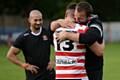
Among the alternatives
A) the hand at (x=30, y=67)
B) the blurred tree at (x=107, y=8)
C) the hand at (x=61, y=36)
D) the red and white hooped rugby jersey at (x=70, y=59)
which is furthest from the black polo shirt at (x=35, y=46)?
the blurred tree at (x=107, y=8)

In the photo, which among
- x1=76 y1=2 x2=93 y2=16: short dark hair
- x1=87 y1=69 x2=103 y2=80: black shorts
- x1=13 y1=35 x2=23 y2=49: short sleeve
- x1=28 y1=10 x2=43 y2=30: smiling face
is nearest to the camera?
x1=76 y1=2 x2=93 y2=16: short dark hair

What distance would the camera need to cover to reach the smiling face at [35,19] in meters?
8.44

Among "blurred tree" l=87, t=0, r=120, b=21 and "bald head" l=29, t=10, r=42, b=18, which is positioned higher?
"bald head" l=29, t=10, r=42, b=18

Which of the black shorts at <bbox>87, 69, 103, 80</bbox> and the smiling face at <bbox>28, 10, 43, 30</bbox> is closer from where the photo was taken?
the black shorts at <bbox>87, 69, 103, 80</bbox>

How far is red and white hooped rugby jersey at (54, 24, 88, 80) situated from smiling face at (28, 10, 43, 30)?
4.85 feet

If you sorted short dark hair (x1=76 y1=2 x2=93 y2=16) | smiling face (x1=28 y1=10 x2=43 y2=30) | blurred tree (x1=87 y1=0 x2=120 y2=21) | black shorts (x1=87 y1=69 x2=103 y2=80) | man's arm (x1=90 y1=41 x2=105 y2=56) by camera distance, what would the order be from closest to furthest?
1. short dark hair (x1=76 y1=2 x2=93 y2=16)
2. man's arm (x1=90 y1=41 x2=105 y2=56)
3. black shorts (x1=87 y1=69 x2=103 y2=80)
4. smiling face (x1=28 y1=10 x2=43 y2=30)
5. blurred tree (x1=87 y1=0 x2=120 y2=21)

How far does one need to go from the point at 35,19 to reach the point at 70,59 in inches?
65.7

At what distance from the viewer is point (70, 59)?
6945 mm

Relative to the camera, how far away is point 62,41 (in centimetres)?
690

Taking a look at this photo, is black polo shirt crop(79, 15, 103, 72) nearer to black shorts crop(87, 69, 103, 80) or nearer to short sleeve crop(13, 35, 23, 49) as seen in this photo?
black shorts crop(87, 69, 103, 80)

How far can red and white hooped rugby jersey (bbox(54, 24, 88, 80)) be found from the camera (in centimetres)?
692

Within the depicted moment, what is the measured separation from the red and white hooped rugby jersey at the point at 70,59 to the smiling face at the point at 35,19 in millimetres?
1479

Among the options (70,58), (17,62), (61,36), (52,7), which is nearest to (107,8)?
(52,7)

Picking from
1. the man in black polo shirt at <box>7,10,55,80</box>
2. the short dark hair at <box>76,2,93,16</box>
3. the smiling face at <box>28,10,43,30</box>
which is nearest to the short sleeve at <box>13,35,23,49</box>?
the man in black polo shirt at <box>7,10,55,80</box>
